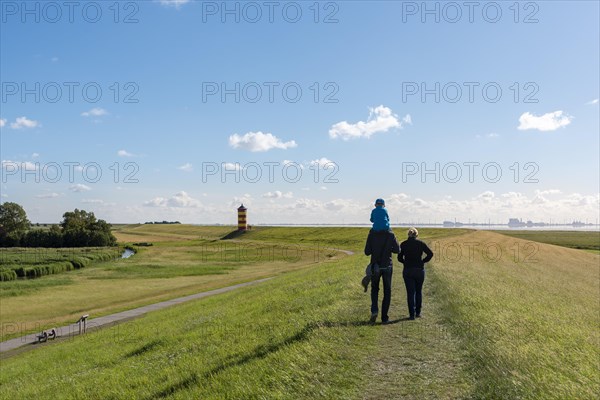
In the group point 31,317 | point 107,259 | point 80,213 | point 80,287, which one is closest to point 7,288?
point 80,287

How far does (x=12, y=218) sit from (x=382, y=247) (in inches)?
6269

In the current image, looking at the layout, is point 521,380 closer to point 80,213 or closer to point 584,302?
point 584,302

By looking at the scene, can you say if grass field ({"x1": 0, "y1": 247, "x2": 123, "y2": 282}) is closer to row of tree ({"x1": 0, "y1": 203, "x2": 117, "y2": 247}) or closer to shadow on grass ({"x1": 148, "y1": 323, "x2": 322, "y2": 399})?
row of tree ({"x1": 0, "y1": 203, "x2": 117, "y2": 247})

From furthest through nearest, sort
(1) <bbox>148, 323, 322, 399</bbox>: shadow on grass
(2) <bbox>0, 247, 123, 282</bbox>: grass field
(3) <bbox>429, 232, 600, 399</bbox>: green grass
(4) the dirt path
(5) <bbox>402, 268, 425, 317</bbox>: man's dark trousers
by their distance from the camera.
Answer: (2) <bbox>0, 247, 123, 282</bbox>: grass field
(4) the dirt path
(5) <bbox>402, 268, 425, 317</bbox>: man's dark trousers
(1) <bbox>148, 323, 322, 399</bbox>: shadow on grass
(3) <bbox>429, 232, 600, 399</bbox>: green grass

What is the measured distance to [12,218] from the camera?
466ft

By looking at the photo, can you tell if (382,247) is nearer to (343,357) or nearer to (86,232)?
(343,357)

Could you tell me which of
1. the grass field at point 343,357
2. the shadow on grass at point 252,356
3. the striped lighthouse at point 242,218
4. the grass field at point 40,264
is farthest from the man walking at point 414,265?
the striped lighthouse at point 242,218

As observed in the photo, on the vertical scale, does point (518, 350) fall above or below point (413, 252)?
below

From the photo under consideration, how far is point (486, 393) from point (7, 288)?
6060 cm

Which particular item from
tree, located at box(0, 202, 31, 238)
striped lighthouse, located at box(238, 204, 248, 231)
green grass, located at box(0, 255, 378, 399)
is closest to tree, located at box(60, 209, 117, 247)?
tree, located at box(0, 202, 31, 238)

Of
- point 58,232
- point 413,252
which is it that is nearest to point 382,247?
point 413,252

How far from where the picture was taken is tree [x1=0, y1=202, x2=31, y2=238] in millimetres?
139200

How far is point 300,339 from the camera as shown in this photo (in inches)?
452

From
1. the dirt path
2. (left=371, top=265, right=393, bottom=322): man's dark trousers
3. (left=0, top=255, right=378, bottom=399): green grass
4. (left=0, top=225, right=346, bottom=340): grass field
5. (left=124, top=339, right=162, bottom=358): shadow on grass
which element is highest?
(left=371, top=265, right=393, bottom=322): man's dark trousers
